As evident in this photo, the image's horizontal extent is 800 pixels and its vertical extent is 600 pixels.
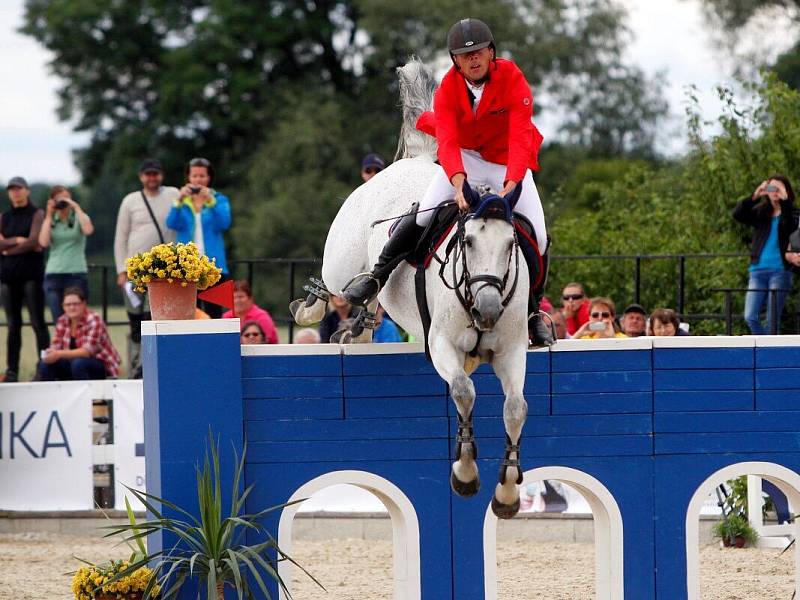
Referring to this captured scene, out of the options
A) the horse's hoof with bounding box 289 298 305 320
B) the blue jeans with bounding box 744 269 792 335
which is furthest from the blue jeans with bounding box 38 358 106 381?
the blue jeans with bounding box 744 269 792 335

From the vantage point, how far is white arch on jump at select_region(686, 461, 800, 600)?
7.86 metres

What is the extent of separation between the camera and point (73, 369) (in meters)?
11.9

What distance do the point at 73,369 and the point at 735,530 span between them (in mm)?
5768

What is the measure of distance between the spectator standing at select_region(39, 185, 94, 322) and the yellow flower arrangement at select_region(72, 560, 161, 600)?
5.22 meters

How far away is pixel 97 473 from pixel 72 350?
112cm

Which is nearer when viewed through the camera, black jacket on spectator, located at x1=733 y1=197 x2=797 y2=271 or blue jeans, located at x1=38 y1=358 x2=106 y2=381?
black jacket on spectator, located at x1=733 y1=197 x2=797 y2=271

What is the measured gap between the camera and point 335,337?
814 centimetres

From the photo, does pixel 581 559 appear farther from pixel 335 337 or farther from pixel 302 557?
pixel 335 337

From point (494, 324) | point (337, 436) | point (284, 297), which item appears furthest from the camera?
point (284, 297)

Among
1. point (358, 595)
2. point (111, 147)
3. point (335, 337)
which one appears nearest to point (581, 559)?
point (358, 595)

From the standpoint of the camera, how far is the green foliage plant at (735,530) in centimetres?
1080

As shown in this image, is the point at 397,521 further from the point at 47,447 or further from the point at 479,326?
the point at 47,447

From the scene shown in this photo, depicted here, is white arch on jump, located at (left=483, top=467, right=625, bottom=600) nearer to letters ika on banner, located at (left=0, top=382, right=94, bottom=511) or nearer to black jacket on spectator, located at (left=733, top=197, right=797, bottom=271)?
black jacket on spectator, located at (left=733, top=197, right=797, bottom=271)

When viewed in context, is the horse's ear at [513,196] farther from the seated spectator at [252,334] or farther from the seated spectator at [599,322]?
the seated spectator at [252,334]
